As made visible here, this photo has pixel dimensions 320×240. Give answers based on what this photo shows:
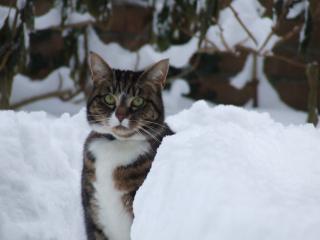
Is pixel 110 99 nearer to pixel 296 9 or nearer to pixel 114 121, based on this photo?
pixel 114 121

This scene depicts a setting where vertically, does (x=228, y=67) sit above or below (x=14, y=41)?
below

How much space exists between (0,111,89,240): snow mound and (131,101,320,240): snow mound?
652mm

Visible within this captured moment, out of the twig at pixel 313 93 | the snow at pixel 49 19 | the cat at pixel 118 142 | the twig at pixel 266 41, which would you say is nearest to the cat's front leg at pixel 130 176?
the cat at pixel 118 142

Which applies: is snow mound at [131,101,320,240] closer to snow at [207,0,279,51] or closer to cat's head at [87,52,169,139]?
cat's head at [87,52,169,139]

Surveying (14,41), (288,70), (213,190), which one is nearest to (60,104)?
(14,41)

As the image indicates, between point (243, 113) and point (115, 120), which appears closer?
point (115, 120)

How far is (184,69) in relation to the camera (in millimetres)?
3994

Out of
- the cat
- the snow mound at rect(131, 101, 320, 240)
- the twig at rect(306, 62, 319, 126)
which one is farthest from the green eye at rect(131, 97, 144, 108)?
the twig at rect(306, 62, 319, 126)

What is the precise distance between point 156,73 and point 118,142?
26cm

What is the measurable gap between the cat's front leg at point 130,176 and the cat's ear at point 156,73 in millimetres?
305

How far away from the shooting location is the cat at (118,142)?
1.83m

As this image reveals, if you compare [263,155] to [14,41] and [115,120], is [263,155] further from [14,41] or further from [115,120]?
[14,41]

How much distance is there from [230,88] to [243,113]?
1972mm

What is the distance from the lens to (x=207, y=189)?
1131 millimetres
